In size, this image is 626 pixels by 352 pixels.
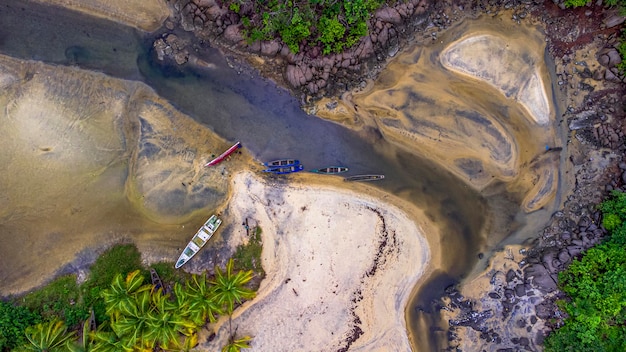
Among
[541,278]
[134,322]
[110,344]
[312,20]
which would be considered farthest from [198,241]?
[541,278]

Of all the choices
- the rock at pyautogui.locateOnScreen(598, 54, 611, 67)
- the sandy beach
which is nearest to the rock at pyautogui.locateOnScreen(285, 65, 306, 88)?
the sandy beach

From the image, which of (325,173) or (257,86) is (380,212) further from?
(257,86)

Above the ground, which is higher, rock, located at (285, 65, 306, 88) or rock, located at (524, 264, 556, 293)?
rock, located at (285, 65, 306, 88)

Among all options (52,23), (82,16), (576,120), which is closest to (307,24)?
(82,16)

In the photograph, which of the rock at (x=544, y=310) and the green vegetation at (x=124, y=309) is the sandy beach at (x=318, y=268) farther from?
the rock at (x=544, y=310)

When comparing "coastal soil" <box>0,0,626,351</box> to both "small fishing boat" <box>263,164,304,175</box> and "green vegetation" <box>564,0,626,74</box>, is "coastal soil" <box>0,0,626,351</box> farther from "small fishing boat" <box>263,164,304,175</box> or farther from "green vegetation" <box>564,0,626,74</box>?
"small fishing boat" <box>263,164,304,175</box>
